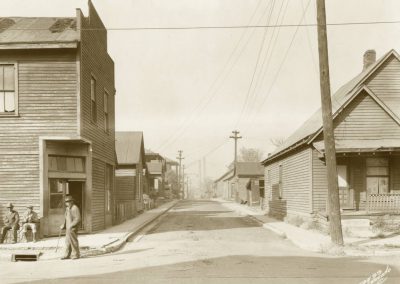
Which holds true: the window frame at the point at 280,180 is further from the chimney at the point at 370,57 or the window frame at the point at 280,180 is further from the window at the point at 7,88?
the window at the point at 7,88

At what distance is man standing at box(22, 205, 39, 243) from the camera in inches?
629

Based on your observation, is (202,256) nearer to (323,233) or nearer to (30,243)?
(30,243)

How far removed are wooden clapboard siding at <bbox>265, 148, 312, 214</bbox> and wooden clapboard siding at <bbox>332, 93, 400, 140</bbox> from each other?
1923 mm

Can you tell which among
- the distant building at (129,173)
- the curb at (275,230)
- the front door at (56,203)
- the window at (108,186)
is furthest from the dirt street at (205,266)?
the distant building at (129,173)

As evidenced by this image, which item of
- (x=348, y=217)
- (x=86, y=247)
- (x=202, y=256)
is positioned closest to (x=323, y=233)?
(x=348, y=217)

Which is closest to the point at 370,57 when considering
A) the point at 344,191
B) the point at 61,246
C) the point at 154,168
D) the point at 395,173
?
the point at 395,173

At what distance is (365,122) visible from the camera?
22.2 meters

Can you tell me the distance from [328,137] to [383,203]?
6.98 meters

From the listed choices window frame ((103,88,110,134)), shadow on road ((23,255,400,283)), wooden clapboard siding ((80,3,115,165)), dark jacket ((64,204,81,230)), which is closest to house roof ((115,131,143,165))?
wooden clapboard siding ((80,3,115,165))

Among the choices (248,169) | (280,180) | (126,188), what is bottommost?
(126,188)

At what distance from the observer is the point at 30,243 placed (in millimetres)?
15516

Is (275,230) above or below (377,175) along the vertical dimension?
below

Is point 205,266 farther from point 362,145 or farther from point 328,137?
point 362,145

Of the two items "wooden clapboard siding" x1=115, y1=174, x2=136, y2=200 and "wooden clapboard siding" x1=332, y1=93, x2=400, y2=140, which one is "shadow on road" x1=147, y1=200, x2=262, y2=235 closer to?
"wooden clapboard siding" x1=115, y1=174, x2=136, y2=200
